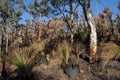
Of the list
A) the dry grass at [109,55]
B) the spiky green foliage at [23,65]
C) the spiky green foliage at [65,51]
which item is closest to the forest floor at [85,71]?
the dry grass at [109,55]

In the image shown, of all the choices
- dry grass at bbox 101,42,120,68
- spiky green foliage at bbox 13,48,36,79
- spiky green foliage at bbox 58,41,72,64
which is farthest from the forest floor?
spiky green foliage at bbox 58,41,72,64

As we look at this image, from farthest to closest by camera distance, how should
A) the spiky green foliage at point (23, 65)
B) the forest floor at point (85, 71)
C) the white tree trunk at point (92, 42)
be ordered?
1. the white tree trunk at point (92, 42)
2. the spiky green foliage at point (23, 65)
3. the forest floor at point (85, 71)

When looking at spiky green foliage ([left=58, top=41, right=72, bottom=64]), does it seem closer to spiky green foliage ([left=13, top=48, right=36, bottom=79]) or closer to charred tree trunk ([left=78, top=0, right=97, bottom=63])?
charred tree trunk ([left=78, top=0, right=97, bottom=63])

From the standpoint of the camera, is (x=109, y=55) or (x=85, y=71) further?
(x=109, y=55)

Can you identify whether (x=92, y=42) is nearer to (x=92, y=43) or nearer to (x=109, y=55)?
(x=92, y=43)

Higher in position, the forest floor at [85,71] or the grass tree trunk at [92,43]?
the grass tree trunk at [92,43]

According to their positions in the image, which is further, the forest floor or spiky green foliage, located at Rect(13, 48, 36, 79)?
spiky green foliage, located at Rect(13, 48, 36, 79)

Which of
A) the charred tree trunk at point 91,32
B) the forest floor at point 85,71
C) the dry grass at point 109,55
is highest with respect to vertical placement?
the charred tree trunk at point 91,32

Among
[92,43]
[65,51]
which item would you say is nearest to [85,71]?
[65,51]

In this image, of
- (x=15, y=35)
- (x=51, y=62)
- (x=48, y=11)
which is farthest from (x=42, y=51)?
(x=15, y=35)

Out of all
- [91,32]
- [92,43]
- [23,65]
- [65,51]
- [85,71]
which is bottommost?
[85,71]

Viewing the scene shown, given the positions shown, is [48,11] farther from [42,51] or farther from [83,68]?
[83,68]

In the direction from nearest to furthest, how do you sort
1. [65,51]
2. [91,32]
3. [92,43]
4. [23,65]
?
[23,65] < [65,51] < [92,43] < [91,32]

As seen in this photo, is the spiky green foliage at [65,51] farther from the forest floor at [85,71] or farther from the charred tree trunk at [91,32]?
the charred tree trunk at [91,32]
